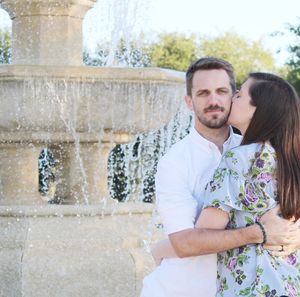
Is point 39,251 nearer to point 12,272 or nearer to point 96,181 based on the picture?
point 12,272

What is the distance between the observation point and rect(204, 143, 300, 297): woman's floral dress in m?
3.87

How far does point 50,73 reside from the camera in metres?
6.72

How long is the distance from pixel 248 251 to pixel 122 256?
3091 millimetres

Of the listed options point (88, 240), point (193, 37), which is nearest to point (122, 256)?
point (88, 240)

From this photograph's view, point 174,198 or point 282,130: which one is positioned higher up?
point 282,130

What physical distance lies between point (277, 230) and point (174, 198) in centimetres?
43

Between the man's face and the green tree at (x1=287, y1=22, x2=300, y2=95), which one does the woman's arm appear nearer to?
the man's face

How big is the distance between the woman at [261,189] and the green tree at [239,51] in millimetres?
42659

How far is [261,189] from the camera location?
12.8ft

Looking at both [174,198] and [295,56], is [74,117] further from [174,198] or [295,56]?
[295,56]

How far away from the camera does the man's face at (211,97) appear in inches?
168

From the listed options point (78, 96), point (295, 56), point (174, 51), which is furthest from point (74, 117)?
point (174, 51)

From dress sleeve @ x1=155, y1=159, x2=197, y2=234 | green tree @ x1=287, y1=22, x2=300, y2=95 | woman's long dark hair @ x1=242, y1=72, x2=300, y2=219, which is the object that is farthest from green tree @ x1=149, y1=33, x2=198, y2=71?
woman's long dark hair @ x1=242, y1=72, x2=300, y2=219

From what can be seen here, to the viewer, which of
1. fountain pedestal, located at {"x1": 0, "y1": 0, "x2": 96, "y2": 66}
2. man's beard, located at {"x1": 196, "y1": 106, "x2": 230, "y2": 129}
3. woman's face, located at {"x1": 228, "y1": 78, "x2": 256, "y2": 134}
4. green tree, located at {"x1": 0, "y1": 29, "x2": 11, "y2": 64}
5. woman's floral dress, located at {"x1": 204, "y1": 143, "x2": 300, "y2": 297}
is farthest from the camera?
green tree, located at {"x1": 0, "y1": 29, "x2": 11, "y2": 64}
